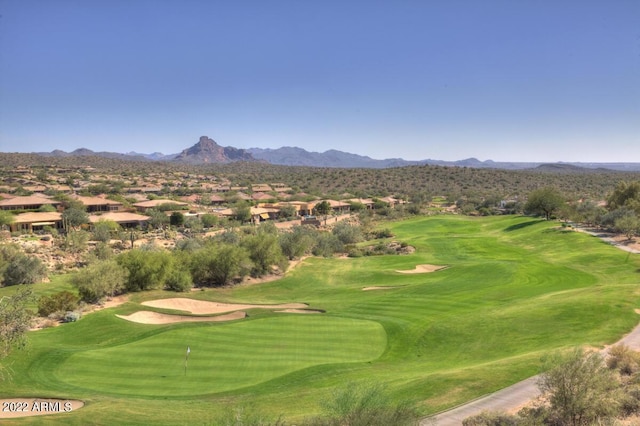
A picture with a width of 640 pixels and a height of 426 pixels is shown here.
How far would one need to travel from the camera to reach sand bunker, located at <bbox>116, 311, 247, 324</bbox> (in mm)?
27892

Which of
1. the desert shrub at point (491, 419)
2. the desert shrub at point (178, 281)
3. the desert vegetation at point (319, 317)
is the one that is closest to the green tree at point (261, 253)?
the desert vegetation at point (319, 317)

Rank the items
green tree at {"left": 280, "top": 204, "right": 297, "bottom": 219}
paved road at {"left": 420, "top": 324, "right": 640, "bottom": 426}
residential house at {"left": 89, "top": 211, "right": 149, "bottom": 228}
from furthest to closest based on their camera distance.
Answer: green tree at {"left": 280, "top": 204, "right": 297, "bottom": 219}
residential house at {"left": 89, "top": 211, "right": 149, "bottom": 228}
paved road at {"left": 420, "top": 324, "right": 640, "bottom": 426}

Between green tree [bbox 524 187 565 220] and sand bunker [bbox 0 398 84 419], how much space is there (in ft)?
243

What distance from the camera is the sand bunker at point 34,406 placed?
1423 cm

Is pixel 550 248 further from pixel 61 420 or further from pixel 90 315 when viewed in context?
pixel 61 420

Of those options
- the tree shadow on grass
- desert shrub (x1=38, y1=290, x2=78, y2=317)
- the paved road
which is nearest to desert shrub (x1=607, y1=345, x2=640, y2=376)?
the paved road

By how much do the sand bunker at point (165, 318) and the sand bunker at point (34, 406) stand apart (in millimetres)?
12292

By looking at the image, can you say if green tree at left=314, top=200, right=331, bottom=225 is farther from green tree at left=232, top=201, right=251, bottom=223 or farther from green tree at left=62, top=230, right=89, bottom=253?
green tree at left=62, top=230, right=89, bottom=253

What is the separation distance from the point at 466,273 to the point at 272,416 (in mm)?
32499

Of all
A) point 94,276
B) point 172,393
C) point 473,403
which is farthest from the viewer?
point 94,276

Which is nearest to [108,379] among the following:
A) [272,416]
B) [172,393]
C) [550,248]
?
[172,393]

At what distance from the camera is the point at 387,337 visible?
81.7 feet

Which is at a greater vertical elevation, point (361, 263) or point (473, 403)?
point (473, 403)

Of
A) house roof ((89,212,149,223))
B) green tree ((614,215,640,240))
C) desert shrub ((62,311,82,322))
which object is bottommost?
desert shrub ((62,311,82,322))
